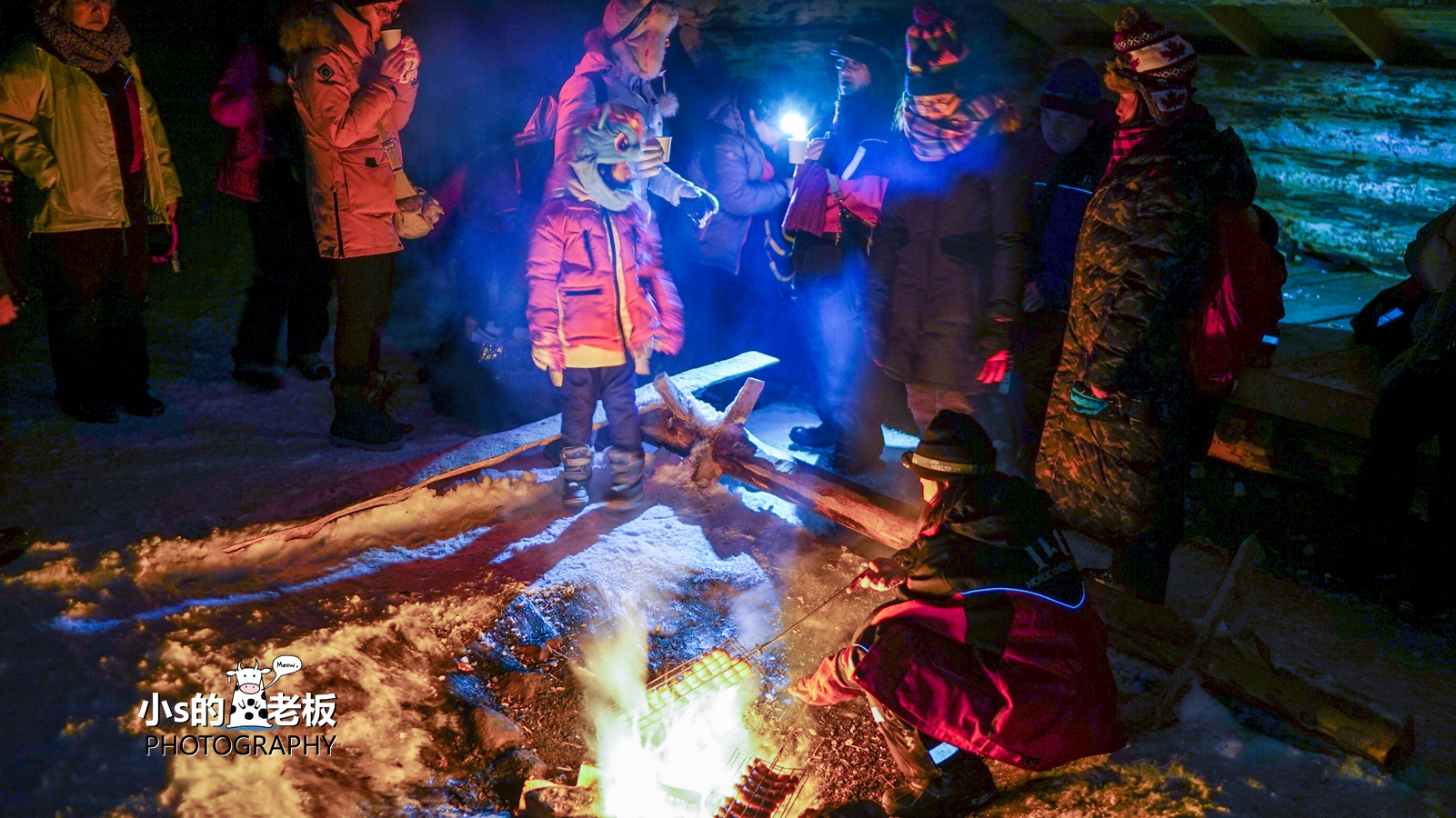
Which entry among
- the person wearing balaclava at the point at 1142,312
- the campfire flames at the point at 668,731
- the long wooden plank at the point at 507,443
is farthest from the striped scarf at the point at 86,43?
the person wearing balaclava at the point at 1142,312

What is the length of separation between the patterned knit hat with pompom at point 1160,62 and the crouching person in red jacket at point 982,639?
1.59 metres

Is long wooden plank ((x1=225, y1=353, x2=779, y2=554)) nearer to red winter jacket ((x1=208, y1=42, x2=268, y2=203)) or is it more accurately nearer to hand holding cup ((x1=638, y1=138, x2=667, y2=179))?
hand holding cup ((x1=638, y1=138, x2=667, y2=179))

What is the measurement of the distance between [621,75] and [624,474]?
2226mm

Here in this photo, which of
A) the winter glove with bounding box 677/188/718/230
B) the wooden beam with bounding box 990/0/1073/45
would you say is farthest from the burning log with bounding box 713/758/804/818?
the wooden beam with bounding box 990/0/1073/45

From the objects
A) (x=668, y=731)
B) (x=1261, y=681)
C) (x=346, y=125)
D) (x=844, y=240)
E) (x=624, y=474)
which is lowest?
(x=668, y=731)

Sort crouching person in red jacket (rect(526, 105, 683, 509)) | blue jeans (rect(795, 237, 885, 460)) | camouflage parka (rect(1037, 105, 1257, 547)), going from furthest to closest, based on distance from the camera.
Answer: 1. blue jeans (rect(795, 237, 885, 460))
2. crouching person in red jacket (rect(526, 105, 683, 509))
3. camouflage parka (rect(1037, 105, 1257, 547))

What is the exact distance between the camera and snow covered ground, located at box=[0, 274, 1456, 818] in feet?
9.29

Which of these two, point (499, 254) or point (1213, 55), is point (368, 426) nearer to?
point (499, 254)

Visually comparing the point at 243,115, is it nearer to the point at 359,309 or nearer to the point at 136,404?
the point at 359,309

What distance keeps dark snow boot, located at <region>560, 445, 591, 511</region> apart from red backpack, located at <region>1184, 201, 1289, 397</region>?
124 inches

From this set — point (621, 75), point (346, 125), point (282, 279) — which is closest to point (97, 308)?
point (282, 279)

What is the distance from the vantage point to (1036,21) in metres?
6.73

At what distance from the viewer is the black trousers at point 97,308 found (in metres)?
4.90

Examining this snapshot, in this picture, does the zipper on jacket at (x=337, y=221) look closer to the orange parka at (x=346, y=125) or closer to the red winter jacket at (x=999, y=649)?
the orange parka at (x=346, y=125)
